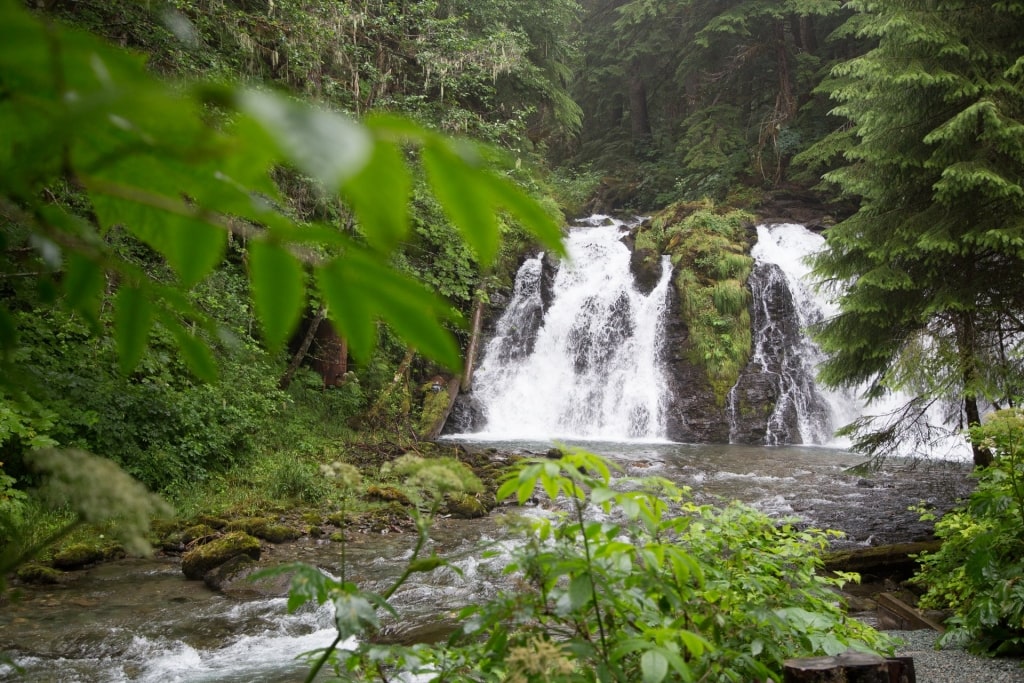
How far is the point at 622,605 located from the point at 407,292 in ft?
5.17

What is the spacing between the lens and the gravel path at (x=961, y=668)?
136 inches

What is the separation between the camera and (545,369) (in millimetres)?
17953

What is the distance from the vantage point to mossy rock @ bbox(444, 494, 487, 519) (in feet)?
29.7

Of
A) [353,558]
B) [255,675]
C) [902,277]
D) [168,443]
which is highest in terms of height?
[902,277]

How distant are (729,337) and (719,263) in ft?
7.62

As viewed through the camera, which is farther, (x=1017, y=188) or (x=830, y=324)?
(x=830, y=324)

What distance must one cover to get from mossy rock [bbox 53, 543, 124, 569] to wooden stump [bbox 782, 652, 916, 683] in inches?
269

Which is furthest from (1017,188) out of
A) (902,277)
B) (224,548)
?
(224,548)

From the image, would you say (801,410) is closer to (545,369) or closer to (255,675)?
(545,369)

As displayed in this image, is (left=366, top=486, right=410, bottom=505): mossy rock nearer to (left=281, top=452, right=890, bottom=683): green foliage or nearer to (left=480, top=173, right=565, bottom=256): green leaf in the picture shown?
(left=281, top=452, right=890, bottom=683): green foliage

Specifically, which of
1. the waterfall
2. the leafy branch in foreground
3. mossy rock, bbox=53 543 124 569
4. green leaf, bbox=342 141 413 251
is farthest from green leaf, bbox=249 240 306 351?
the waterfall

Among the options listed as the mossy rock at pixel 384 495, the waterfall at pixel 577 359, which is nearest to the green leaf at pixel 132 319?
the mossy rock at pixel 384 495

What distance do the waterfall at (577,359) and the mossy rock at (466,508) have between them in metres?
6.95

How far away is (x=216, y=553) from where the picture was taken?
659cm
